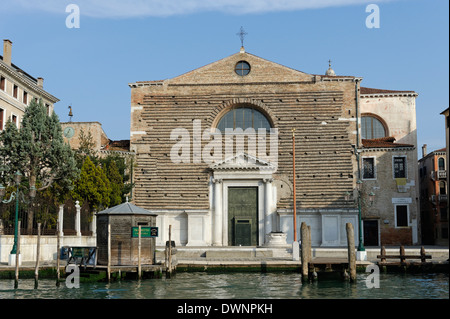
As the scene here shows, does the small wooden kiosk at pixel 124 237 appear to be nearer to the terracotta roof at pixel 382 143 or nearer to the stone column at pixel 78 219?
the stone column at pixel 78 219

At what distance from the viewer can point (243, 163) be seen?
3141 cm

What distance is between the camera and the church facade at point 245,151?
102 ft

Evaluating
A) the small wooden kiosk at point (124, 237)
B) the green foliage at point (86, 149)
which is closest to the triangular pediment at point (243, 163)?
the green foliage at point (86, 149)

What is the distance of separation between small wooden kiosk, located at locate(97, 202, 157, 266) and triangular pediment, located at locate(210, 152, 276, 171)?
1042cm

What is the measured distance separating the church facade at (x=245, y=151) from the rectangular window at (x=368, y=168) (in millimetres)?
1019

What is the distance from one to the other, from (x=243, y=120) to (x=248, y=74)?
2.70m

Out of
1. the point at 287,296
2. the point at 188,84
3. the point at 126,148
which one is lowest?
the point at 287,296

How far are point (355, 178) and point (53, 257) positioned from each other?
54.5ft

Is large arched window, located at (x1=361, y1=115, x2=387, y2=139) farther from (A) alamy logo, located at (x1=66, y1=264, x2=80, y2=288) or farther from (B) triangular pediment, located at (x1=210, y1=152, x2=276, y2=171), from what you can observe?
(A) alamy logo, located at (x1=66, y1=264, x2=80, y2=288)

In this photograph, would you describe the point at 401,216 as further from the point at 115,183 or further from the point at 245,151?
the point at 115,183

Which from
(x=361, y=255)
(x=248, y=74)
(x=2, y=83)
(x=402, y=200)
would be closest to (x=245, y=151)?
(x=248, y=74)
